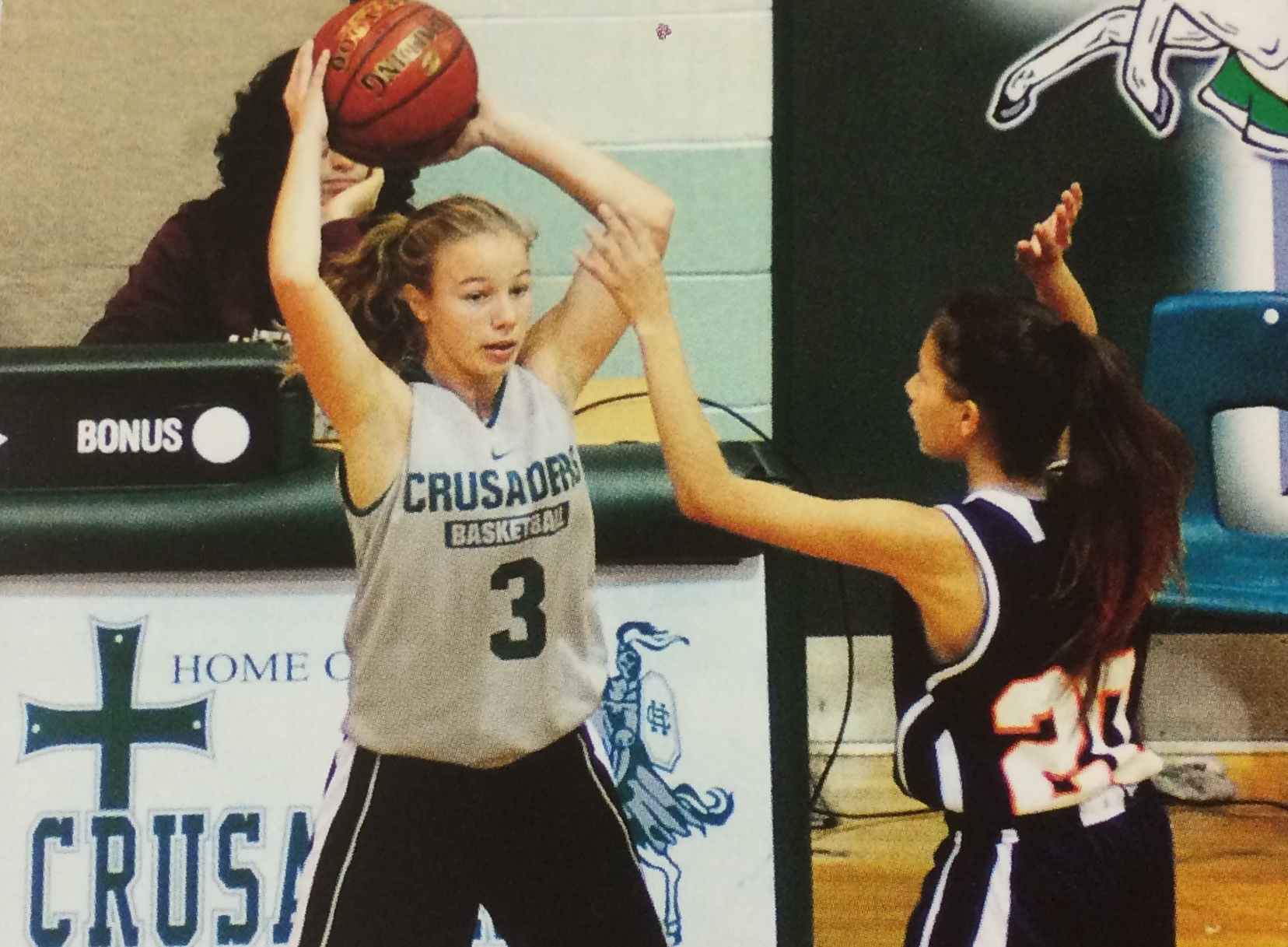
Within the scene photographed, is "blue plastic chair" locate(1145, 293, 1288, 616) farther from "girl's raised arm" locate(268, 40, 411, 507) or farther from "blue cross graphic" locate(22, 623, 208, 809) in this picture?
"blue cross graphic" locate(22, 623, 208, 809)

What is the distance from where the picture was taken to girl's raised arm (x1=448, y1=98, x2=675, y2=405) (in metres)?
1.35

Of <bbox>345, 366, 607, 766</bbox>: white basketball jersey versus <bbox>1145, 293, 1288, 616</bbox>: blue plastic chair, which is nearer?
<bbox>345, 366, 607, 766</bbox>: white basketball jersey

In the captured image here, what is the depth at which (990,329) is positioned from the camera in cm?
114

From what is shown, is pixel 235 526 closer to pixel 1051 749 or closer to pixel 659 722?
pixel 659 722

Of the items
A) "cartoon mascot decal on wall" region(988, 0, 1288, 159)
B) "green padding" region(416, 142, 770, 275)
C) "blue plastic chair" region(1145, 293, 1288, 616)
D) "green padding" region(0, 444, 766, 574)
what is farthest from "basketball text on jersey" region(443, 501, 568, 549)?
"cartoon mascot decal on wall" region(988, 0, 1288, 159)

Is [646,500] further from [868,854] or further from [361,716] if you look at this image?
[868,854]

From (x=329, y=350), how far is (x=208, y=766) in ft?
1.76

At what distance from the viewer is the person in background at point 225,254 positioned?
196 centimetres

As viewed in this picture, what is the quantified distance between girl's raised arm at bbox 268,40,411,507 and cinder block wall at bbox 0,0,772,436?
79 cm

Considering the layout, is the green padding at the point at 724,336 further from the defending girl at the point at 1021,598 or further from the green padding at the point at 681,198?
the defending girl at the point at 1021,598

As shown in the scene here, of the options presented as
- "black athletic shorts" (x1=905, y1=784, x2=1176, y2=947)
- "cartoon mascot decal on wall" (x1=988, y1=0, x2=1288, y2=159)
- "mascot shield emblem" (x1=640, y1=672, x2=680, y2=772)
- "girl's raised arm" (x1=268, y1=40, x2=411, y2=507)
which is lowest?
"black athletic shorts" (x1=905, y1=784, x2=1176, y2=947)

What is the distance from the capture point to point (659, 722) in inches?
54.3

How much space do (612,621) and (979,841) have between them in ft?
1.61

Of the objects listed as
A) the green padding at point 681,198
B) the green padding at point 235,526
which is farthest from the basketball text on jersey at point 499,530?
the green padding at point 681,198
